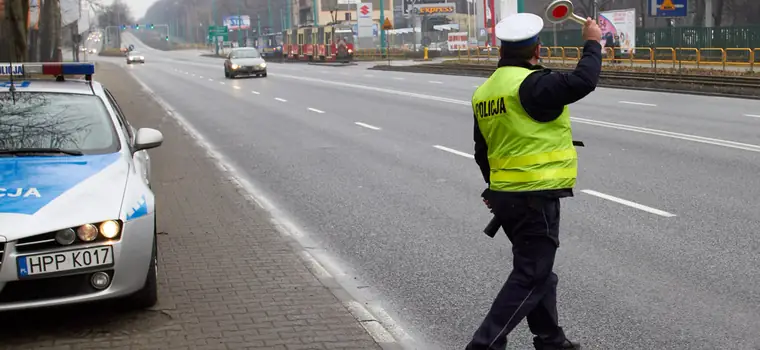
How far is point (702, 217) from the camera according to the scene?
9.19 metres

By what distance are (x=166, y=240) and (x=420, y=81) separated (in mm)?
30908

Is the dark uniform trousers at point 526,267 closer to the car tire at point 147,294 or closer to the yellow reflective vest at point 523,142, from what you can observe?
the yellow reflective vest at point 523,142

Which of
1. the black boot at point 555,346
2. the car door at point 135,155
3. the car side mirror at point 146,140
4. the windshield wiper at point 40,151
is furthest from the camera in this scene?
the car side mirror at point 146,140

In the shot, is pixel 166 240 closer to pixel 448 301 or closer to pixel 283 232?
pixel 283 232

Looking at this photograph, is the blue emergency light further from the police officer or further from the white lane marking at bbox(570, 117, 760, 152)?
the white lane marking at bbox(570, 117, 760, 152)

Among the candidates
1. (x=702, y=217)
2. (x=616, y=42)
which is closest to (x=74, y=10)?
(x=616, y=42)

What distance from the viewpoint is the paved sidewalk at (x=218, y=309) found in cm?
570

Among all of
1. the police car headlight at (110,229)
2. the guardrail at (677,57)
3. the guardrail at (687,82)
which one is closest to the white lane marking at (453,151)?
the police car headlight at (110,229)

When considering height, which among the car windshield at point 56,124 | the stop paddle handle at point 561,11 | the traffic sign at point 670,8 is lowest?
the car windshield at point 56,124

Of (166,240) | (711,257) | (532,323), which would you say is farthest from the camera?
(166,240)

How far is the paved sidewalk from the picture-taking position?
5.70 metres

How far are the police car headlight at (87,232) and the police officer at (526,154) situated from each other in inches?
88.7

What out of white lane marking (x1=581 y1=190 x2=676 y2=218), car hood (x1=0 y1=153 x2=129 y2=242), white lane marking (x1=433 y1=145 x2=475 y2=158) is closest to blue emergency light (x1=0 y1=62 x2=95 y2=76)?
car hood (x1=0 y1=153 x2=129 y2=242)

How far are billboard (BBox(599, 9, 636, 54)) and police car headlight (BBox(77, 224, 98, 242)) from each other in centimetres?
3887
